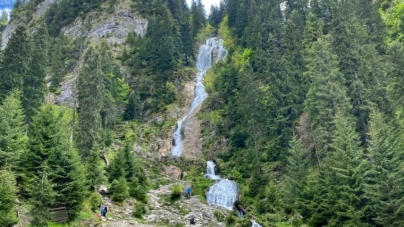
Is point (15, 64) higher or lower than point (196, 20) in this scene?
lower

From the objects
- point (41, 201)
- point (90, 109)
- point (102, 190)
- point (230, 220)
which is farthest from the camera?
point (90, 109)

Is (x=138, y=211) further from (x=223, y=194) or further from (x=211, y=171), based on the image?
(x=211, y=171)

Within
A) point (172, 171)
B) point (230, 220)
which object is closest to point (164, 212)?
point (230, 220)

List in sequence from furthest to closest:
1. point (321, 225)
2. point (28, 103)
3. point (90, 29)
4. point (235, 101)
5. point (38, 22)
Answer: point (38, 22), point (90, 29), point (235, 101), point (28, 103), point (321, 225)

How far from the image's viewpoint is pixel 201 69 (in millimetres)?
98938

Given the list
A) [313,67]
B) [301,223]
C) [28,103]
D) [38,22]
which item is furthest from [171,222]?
[38,22]

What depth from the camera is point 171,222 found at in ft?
116

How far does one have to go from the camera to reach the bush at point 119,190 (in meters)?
38.2

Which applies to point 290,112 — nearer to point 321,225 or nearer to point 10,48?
point 321,225

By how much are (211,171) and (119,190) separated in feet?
67.5

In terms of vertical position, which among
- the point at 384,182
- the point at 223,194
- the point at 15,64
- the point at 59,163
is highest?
the point at 15,64

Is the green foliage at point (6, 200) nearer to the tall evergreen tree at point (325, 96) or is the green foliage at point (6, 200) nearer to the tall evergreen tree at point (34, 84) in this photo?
the tall evergreen tree at point (34, 84)

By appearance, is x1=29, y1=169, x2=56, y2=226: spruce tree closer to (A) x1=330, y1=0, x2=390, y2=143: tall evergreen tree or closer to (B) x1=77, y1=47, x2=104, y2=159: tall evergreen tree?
(B) x1=77, y1=47, x2=104, y2=159: tall evergreen tree

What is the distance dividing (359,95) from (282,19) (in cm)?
4110
